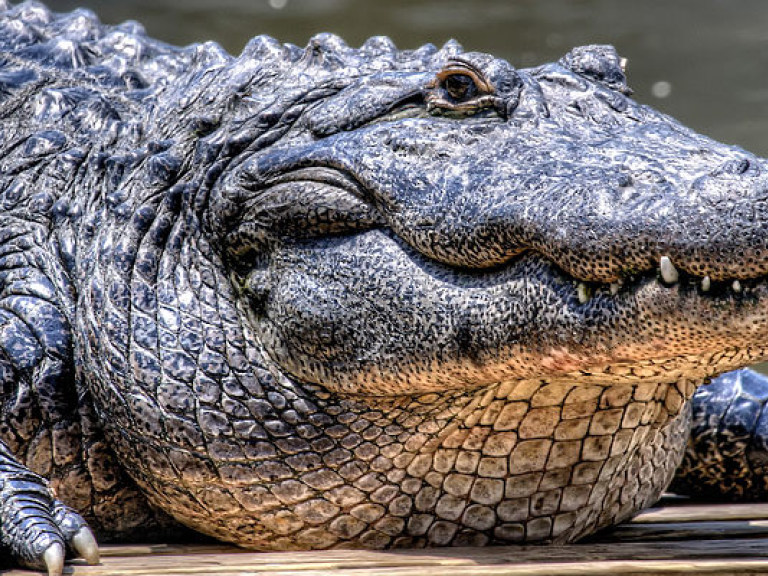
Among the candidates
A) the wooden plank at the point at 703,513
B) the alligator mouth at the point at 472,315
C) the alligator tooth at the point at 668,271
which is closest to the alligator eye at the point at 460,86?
the alligator mouth at the point at 472,315

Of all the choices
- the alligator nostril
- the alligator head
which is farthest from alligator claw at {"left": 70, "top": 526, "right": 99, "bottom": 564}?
the alligator nostril

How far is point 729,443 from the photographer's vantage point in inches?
110

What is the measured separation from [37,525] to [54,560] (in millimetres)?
108

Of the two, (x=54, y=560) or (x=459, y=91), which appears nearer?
(x=54, y=560)

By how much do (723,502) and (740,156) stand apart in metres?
1.35

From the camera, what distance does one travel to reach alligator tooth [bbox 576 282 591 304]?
5.68ft

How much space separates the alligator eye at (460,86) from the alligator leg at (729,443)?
114cm

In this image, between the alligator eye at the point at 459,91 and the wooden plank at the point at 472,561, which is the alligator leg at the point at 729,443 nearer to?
A: the wooden plank at the point at 472,561

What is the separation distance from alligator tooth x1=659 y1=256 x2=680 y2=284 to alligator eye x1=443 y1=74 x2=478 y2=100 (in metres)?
0.61

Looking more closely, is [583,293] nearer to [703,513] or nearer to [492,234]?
[492,234]

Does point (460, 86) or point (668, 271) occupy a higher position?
point (460, 86)

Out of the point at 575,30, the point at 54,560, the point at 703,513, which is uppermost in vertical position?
the point at 575,30

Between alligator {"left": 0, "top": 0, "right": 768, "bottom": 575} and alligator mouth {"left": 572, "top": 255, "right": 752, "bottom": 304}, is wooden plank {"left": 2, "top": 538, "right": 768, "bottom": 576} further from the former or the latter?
alligator mouth {"left": 572, "top": 255, "right": 752, "bottom": 304}

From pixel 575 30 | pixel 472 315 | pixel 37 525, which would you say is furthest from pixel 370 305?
pixel 575 30
